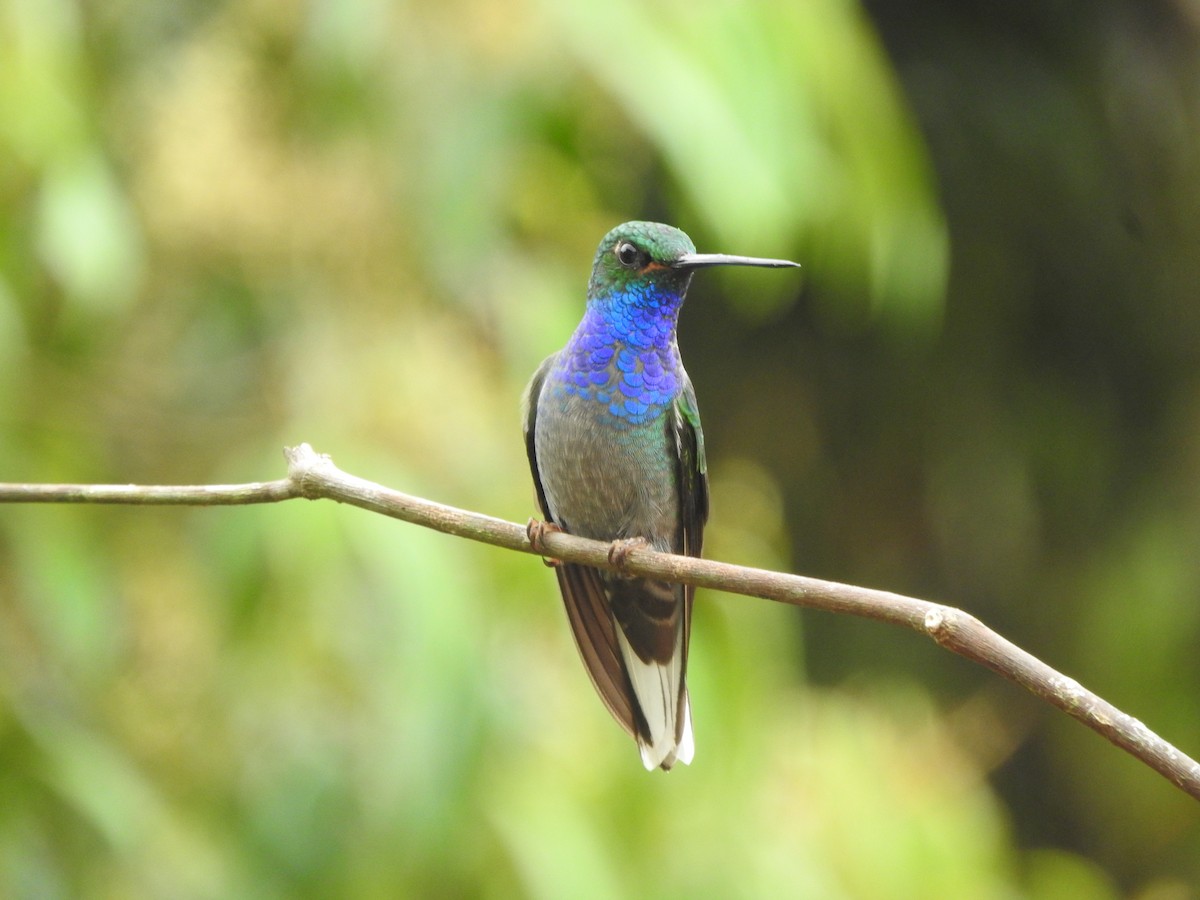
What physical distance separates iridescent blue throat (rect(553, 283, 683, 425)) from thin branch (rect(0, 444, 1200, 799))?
1.46 feet

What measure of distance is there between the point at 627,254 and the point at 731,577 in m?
0.93

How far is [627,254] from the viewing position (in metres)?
2.32

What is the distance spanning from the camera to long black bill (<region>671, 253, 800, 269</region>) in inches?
60.1

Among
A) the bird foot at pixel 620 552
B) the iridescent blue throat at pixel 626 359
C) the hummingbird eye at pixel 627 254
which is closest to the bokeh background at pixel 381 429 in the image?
the iridescent blue throat at pixel 626 359

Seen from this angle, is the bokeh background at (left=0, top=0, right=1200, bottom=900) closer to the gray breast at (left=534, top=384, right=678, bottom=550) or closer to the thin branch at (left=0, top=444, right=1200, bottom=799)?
the gray breast at (left=534, top=384, right=678, bottom=550)

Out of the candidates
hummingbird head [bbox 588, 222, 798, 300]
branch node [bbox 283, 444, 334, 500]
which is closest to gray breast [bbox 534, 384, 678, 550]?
hummingbird head [bbox 588, 222, 798, 300]

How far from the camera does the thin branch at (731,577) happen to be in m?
1.24

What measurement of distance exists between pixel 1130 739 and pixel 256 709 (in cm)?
319

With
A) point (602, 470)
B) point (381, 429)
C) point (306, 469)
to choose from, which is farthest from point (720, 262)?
point (381, 429)

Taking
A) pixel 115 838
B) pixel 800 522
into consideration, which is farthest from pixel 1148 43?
pixel 115 838

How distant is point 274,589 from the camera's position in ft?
12.5

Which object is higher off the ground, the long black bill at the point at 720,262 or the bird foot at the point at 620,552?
the long black bill at the point at 720,262

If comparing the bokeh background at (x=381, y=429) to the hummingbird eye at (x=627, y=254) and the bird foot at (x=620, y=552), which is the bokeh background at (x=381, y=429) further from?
the bird foot at (x=620, y=552)

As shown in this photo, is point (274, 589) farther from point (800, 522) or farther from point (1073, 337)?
point (1073, 337)
